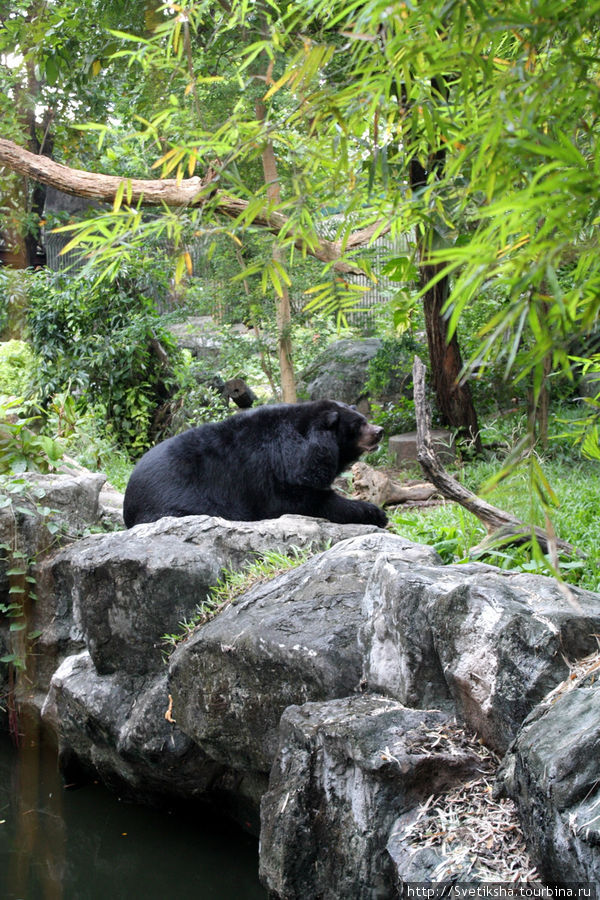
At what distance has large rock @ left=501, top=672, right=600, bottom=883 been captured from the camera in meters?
1.86

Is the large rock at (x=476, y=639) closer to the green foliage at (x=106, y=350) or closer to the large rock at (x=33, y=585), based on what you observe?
the large rock at (x=33, y=585)

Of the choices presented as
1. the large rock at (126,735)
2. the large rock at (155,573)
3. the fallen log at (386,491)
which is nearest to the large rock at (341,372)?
the fallen log at (386,491)

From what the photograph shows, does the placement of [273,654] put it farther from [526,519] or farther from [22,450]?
[22,450]

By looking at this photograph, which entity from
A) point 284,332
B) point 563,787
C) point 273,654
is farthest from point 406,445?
point 563,787

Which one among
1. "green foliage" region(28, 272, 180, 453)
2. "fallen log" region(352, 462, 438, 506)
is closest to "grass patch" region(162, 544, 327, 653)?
"fallen log" region(352, 462, 438, 506)

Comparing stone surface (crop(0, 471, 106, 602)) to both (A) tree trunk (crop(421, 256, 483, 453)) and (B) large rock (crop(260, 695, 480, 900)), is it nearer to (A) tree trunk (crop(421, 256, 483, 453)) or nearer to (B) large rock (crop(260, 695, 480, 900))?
(B) large rock (crop(260, 695, 480, 900))

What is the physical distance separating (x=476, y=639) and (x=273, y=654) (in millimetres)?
929

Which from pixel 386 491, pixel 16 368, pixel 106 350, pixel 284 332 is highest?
pixel 284 332

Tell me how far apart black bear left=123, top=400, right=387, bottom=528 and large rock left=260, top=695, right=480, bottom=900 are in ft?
9.95

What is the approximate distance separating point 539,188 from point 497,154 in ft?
0.69

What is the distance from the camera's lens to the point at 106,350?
9461 millimetres

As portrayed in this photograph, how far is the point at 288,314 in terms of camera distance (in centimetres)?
984

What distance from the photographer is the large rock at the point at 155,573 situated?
405cm

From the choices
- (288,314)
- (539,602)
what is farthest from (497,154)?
(288,314)
